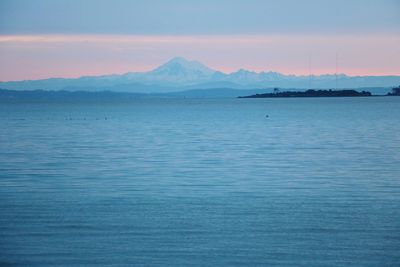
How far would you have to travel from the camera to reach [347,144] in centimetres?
3644

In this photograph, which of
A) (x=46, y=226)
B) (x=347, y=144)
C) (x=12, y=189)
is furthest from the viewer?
(x=347, y=144)

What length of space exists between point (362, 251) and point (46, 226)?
6.74m

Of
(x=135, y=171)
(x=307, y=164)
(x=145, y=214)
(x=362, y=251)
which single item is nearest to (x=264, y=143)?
(x=307, y=164)

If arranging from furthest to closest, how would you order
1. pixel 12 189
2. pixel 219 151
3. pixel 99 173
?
1. pixel 219 151
2. pixel 99 173
3. pixel 12 189

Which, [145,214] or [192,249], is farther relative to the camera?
[145,214]

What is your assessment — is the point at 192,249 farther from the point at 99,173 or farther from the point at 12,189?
the point at 99,173

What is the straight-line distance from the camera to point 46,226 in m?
14.1

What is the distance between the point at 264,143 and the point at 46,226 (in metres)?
25.2

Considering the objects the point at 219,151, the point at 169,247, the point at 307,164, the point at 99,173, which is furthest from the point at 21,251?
the point at 219,151

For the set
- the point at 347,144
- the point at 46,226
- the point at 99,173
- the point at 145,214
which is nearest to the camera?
the point at 46,226

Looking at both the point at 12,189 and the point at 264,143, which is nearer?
the point at 12,189

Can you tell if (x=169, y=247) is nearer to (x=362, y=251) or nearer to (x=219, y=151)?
(x=362, y=251)

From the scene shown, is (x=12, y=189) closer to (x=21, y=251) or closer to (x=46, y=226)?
(x=46, y=226)

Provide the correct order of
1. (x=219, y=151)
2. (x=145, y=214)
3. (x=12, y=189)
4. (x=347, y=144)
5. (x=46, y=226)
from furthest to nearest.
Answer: (x=347, y=144), (x=219, y=151), (x=12, y=189), (x=145, y=214), (x=46, y=226)
